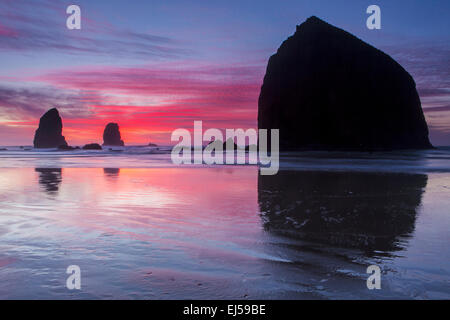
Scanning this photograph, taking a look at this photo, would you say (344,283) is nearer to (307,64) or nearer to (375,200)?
(375,200)

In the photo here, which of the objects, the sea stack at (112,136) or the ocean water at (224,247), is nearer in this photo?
the ocean water at (224,247)

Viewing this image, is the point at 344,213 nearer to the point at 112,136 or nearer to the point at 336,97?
the point at 336,97

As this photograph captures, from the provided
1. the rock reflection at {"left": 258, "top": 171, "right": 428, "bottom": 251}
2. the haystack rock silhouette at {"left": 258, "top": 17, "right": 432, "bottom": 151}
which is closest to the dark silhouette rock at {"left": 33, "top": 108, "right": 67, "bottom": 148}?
the haystack rock silhouette at {"left": 258, "top": 17, "right": 432, "bottom": 151}

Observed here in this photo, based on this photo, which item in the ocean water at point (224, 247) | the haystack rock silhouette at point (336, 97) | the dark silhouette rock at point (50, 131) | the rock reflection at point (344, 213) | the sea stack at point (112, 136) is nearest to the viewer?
the ocean water at point (224, 247)

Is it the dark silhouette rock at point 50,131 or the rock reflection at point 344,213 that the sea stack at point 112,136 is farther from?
the rock reflection at point 344,213

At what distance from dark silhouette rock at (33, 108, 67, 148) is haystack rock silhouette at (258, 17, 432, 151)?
4292 inches

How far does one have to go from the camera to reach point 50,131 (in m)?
152

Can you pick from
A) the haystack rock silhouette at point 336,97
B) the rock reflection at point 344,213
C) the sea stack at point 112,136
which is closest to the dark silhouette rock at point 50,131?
the sea stack at point 112,136

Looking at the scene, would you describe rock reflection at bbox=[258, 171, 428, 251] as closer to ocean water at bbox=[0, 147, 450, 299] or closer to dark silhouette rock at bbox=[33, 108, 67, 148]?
ocean water at bbox=[0, 147, 450, 299]

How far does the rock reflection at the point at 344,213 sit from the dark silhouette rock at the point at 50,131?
15942 cm

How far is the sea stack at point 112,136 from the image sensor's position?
194 m

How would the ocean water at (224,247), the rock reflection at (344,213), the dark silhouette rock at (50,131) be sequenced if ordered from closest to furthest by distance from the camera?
the ocean water at (224,247), the rock reflection at (344,213), the dark silhouette rock at (50,131)

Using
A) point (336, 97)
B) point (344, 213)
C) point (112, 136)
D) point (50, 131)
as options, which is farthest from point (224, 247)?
point (112, 136)
